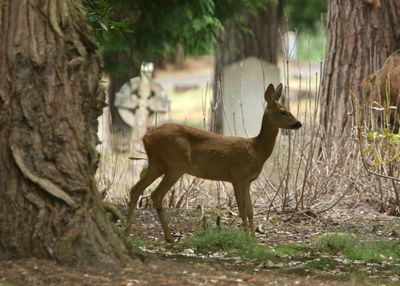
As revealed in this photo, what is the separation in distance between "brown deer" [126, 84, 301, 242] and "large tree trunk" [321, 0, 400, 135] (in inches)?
143

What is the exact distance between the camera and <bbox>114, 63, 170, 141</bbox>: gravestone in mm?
18653

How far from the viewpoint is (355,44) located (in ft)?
40.4

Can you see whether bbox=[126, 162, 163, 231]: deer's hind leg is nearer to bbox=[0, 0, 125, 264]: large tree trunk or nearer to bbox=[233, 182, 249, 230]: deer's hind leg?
bbox=[233, 182, 249, 230]: deer's hind leg

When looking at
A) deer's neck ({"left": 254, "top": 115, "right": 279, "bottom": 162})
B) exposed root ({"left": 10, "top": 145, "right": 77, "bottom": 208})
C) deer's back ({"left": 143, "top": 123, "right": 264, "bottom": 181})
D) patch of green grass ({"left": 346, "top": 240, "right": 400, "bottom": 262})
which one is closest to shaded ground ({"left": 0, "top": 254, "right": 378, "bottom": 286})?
exposed root ({"left": 10, "top": 145, "right": 77, "bottom": 208})

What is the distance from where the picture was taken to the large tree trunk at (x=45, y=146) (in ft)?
20.5

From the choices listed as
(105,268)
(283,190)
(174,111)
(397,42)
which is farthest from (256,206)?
(174,111)

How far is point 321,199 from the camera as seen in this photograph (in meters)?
10.3

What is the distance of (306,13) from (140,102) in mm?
15225

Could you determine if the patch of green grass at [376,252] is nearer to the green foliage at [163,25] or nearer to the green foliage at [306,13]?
the green foliage at [163,25]

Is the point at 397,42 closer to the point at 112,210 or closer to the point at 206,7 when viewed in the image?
the point at 206,7

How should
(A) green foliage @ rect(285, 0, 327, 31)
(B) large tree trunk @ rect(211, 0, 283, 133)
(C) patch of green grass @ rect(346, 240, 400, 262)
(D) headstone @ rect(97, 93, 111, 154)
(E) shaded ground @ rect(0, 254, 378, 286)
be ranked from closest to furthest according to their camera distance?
(E) shaded ground @ rect(0, 254, 378, 286)
(C) patch of green grass @ rect(346, 240, 400, 262)
(D) headstone @ rect(97, 93, 111, 154)
(B) large tree trunk @ rect(211, 0, 283, 133)
(A) green foliage @ rect(285, 0, 327, 31)

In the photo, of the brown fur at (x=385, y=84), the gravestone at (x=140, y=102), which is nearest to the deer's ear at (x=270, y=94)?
the brown fur at (x=385, y=84)

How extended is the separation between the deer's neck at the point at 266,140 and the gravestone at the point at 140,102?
1003 cm

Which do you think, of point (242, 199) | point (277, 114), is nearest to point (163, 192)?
point (242, 199)
